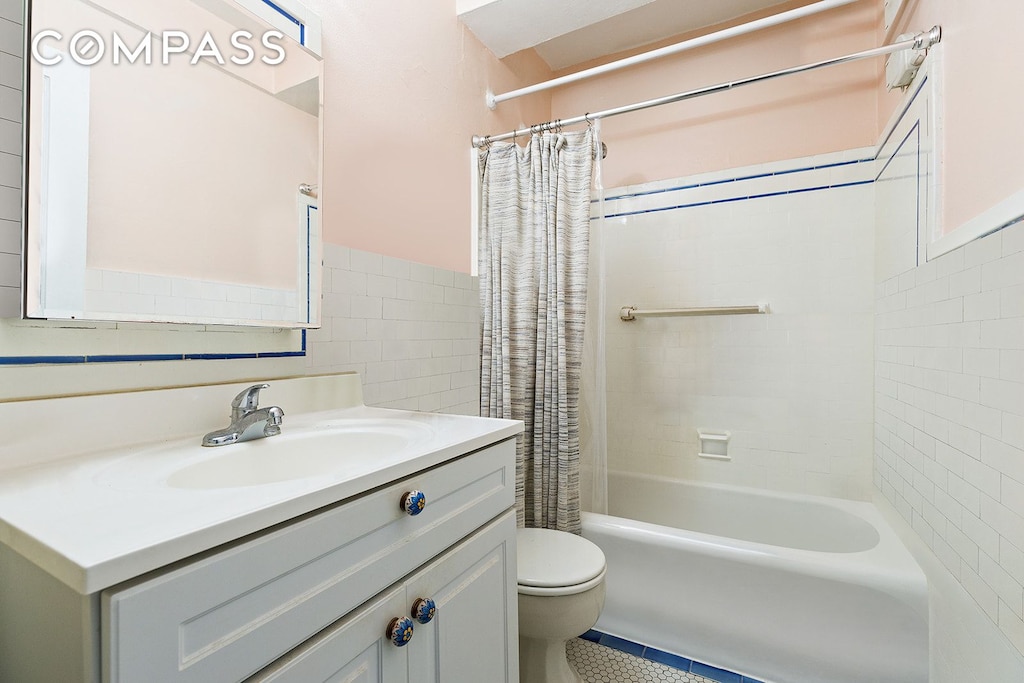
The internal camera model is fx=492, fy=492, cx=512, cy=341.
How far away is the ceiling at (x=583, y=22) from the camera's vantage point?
1806 mm

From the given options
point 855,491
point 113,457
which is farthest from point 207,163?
point 855,491

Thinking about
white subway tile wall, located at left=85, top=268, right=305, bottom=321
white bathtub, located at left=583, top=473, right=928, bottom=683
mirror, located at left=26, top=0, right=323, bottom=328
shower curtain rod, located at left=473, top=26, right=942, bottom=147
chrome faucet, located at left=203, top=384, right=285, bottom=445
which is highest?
shower curtain rod, located at left=473, top=26, right=942, bottom=147

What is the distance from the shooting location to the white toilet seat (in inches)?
50.5

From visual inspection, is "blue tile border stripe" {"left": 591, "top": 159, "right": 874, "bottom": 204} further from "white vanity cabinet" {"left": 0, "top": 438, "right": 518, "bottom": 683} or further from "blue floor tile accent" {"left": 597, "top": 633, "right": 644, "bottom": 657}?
"blue floor tile accent" {"left": 597, "top": 633, "right": 644, "bottom": 657}

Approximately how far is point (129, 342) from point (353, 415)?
48cm

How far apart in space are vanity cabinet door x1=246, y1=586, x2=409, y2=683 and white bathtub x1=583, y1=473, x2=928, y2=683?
3.53 feet

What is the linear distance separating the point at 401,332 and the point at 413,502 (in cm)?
86

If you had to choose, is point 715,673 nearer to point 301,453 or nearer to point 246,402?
point 301,453

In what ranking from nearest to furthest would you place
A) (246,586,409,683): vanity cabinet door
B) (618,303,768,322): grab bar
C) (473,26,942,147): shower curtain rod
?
(246,586,409,683): vanity cabinet door, (473,26,942,147): shower curtain rod, (618,303,768,322): grab bar

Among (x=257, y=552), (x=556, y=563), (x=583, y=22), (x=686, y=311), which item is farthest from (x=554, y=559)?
(x=583, y=22)

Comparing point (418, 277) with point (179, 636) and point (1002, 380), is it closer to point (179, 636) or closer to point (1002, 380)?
point (179, 636)

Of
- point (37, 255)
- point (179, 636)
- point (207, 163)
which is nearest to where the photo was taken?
point (179, 636)

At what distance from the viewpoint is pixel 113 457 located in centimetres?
81

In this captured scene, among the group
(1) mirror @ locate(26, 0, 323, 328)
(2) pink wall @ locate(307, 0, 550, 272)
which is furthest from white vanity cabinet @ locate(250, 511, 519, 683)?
(2) pink wall @ locate(307, 0, 550, 272)
